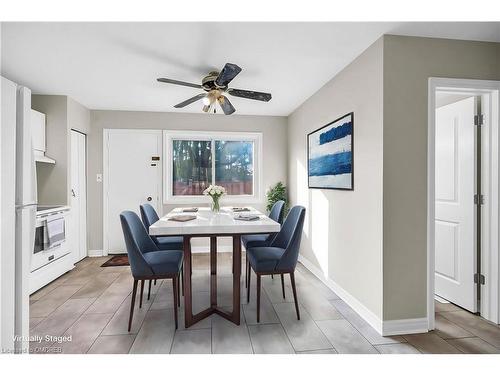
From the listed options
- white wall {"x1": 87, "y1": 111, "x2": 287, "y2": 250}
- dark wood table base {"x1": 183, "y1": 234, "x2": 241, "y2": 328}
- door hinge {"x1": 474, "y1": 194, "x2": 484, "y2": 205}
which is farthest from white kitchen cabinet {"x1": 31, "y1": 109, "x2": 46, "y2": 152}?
door hinge {"x1": 474, "y1": 194, "x2": 484, "y2": 205}

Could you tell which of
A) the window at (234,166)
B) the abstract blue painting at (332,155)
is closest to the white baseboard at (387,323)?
the abstract blue painting at (332,155)

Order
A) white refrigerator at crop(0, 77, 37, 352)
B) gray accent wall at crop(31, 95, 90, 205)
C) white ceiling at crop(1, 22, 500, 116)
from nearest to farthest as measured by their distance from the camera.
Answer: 1. white refrigerator at crop(0, 77, 37, 352)
2. white ceiling at crop(1, 22, 500, 116)
3. gray accent wall at crop(31, 95, 90, 205)

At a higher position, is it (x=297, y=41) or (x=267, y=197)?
(x=297, y=41)

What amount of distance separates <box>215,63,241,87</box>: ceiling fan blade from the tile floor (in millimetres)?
2107

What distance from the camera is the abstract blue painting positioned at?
2559mm

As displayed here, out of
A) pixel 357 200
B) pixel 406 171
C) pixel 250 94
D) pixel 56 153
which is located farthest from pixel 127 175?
Result: pixel 406 171

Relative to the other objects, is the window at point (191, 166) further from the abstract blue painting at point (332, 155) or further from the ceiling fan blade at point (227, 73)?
the ceiling fan blade at point (227, 73)

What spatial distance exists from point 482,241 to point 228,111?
2705 mm

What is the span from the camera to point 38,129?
11.2ft

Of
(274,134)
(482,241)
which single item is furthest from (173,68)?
(482,241)

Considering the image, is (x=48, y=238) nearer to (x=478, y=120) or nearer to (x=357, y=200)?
(x=357, y=200)

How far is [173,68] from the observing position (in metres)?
2.71

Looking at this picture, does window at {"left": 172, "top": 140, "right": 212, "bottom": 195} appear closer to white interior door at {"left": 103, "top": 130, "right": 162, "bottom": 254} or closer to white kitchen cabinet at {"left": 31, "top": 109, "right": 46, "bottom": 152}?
white interior door at {"left": 103, "top": 130, "right": 162, "bottom": 254}
